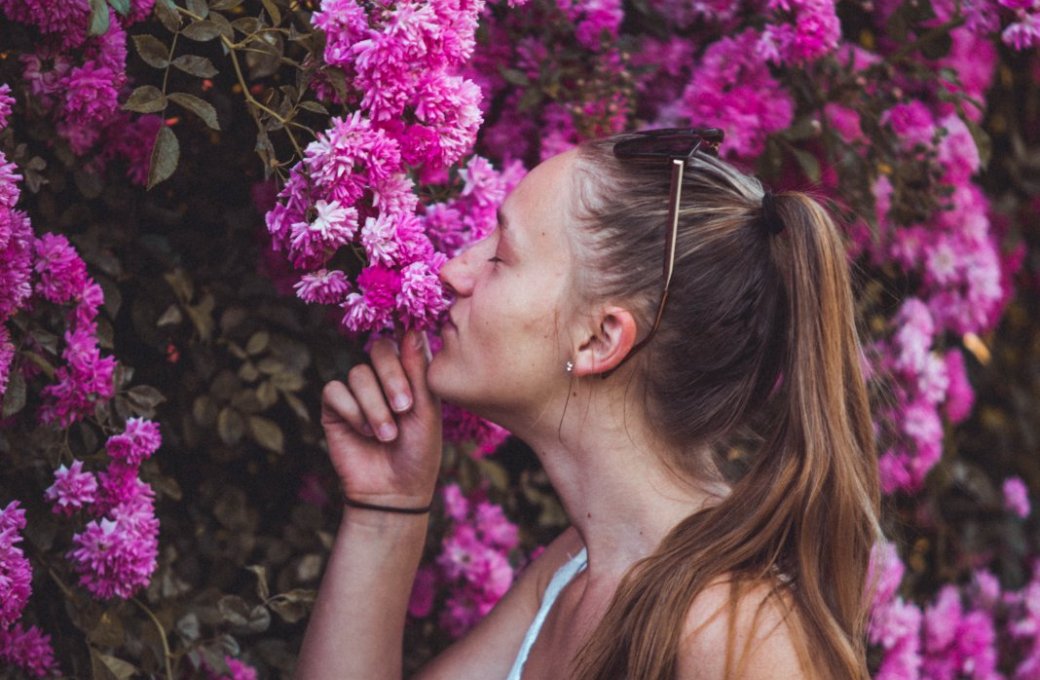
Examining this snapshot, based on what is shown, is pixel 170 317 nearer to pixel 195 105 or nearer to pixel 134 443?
pixel 134 443

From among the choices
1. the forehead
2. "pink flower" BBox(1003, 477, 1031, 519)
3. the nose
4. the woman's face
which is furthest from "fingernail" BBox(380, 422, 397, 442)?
→ "pink flower" BBox(1003, 477, 1031, 519)

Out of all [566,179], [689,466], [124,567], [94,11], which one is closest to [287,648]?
[124,567]

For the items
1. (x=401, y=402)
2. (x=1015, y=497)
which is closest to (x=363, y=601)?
(x=401, y=402)

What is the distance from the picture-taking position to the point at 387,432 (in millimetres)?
1713

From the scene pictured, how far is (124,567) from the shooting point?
1.54 metres

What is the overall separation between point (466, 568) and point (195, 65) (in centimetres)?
100

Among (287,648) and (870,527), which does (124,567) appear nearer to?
(287,648)

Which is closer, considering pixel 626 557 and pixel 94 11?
pixel 94 11

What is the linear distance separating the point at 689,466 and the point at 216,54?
885 mm

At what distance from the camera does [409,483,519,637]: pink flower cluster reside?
6.89 ft

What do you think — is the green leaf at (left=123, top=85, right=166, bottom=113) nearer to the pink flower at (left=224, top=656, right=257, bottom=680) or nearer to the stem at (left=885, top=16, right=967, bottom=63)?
the pink flower at (left=224, top=656, right=257, bottom=680)

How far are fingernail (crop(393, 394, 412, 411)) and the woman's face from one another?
2.7 inches

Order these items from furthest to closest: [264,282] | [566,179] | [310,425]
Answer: [310,425] < [264,282] < [566,179]

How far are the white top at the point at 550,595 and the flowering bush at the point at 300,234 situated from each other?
0.76 feet
